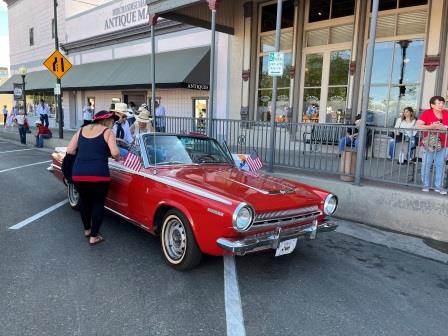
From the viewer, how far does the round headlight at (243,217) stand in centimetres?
352

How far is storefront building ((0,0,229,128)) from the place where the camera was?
Result: 14828 millimetres

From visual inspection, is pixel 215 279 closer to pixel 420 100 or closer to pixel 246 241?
pixel 246 241

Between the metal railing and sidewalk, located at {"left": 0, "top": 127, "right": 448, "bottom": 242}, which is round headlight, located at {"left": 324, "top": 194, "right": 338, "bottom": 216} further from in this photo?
the metal railing

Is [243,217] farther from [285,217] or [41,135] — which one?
[41,135]

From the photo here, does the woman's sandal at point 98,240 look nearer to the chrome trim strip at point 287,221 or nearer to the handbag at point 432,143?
the chrome trim strip at point 287,221

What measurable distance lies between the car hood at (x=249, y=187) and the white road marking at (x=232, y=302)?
0.86 meters

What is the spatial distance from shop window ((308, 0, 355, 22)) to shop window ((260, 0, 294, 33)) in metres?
0.74

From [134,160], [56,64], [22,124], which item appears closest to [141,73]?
[56,64]

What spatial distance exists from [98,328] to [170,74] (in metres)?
12.9

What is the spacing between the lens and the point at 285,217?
3.95m

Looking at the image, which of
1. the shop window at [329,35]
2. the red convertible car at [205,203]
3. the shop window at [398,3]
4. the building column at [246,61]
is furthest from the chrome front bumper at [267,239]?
the building column at [246,61]

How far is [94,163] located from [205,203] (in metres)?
1.75

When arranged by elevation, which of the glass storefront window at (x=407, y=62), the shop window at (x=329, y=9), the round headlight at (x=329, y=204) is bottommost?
the round headlight at (x=329, y=204)

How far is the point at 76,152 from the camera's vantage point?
496 cm
